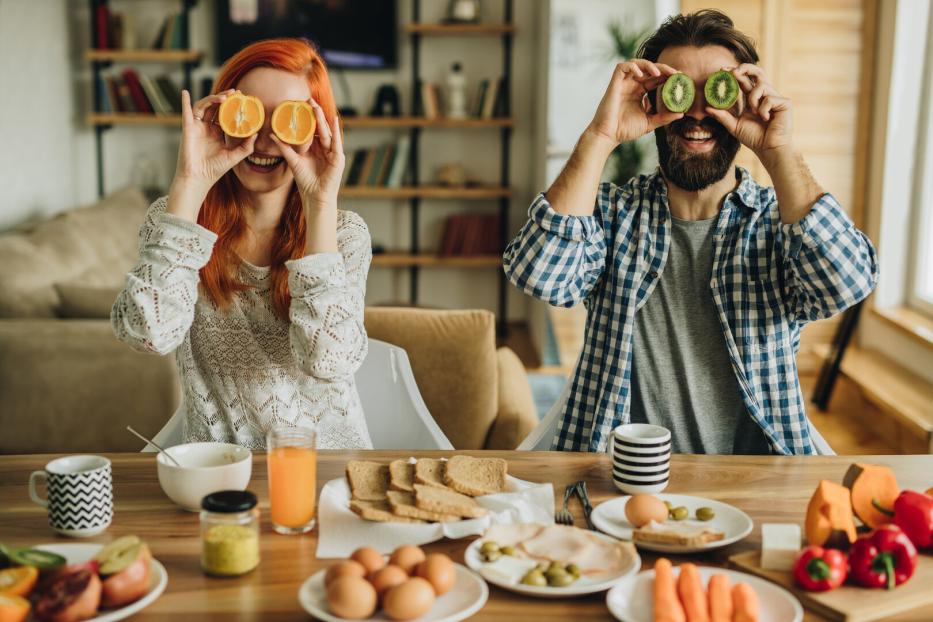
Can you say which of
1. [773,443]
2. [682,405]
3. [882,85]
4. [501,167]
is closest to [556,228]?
[682,405]

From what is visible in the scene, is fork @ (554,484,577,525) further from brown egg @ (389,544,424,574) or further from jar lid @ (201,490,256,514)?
jar lid @ (201,490,256,514)

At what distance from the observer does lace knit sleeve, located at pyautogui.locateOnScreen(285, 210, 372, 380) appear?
1.55 m

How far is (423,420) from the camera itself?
6.39 ft

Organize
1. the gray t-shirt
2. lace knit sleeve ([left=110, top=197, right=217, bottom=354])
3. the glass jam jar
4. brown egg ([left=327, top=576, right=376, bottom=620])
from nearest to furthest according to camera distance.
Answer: brown egg ([left=327, top=576, right=376, bottom=620]) < the glass jam jar < lace knit sleeve ([left=110, top=197, right=217, bottom=354]) < the gray t-shirt

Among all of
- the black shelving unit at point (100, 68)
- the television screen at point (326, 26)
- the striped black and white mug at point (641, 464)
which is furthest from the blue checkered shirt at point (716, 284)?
the black shelving unit at point (100, 68)

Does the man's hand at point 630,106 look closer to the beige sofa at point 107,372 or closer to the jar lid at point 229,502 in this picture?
the beige sofa at point 107,372

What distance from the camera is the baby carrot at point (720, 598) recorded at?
3.16ft

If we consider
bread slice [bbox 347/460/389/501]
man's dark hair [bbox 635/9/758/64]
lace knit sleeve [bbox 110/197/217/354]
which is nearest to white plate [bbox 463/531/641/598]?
bread slice [bbox 347/460/389/501]

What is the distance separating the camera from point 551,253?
176 cm

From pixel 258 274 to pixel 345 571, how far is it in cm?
88

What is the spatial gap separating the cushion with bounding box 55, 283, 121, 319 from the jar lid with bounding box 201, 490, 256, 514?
7.09ft

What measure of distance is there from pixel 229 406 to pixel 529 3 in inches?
189

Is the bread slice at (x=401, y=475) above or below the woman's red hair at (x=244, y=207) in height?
below

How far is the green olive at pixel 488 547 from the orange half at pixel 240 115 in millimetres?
831
